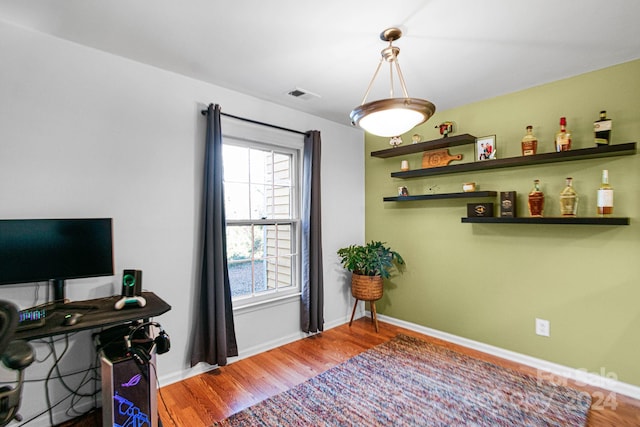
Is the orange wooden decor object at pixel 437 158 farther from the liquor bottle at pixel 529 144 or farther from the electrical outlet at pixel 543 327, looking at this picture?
the electrical outlet at pixel 543 327

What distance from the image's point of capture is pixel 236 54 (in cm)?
217

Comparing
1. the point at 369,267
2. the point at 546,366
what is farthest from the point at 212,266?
the point at 546,366

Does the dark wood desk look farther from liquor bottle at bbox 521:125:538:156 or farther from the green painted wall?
liquor bottle at bbox 521:125:538:156

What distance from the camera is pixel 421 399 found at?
7.27 feet

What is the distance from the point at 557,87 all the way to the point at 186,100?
3035mm

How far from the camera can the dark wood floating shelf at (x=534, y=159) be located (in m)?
2.23

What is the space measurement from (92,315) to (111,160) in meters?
1.05

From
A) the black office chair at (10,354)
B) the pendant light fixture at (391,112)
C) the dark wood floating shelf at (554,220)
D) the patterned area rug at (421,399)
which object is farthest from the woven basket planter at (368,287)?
the black office chair at (10,354)

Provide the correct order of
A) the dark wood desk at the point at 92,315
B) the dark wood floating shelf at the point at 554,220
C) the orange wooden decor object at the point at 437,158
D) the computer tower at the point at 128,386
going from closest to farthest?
the dark wood desk at the point at 92,315, the computer tower at the point at 128,386, the dark wood floating shelf at the point at 554,220, the orange wooden decor object at the point at 437,158

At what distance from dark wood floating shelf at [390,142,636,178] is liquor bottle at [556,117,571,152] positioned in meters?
0.07

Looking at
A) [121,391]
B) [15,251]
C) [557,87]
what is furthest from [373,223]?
[15,251]

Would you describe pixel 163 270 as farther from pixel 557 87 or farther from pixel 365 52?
pixel 557 87

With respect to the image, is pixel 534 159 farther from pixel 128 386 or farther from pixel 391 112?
pixel 128 386

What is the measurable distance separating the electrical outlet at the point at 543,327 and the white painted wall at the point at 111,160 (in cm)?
247
